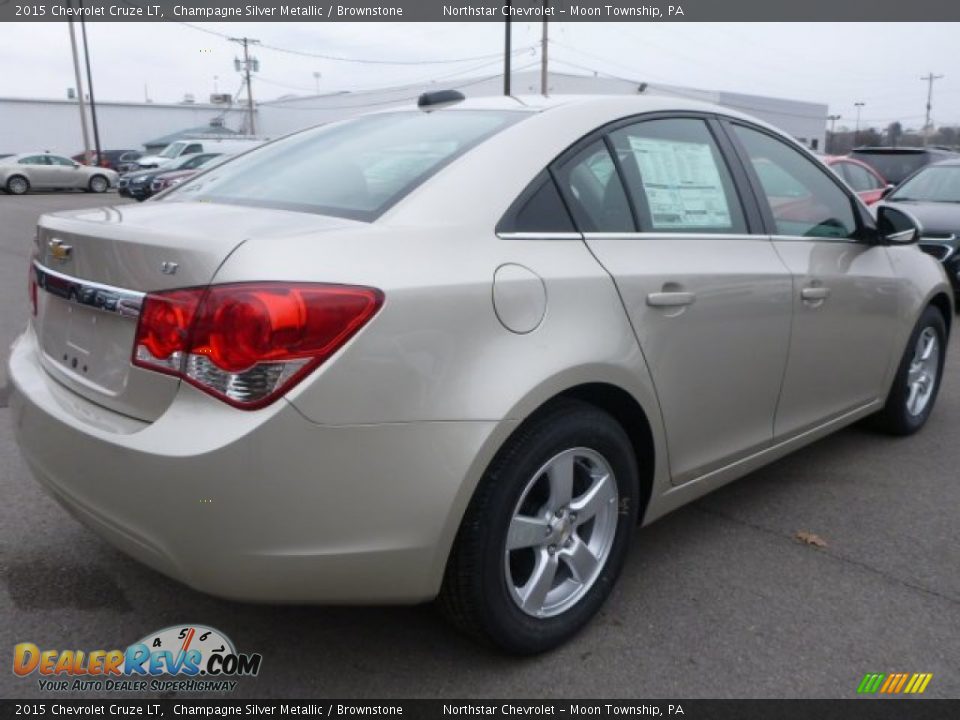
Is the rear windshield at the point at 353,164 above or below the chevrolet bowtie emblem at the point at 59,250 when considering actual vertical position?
above

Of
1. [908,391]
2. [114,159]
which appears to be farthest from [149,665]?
[114,159]

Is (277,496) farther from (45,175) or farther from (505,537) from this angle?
(45,175)

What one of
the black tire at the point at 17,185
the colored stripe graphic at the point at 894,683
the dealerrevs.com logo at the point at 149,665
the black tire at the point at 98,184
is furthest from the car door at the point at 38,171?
the colored stripe graphic at the point at 894,683

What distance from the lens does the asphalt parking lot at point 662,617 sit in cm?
233

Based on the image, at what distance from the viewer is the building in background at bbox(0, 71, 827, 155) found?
5356 cm

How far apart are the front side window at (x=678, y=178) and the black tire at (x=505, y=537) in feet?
2.43

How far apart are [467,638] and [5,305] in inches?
287

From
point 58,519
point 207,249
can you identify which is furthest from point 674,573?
point 58,519

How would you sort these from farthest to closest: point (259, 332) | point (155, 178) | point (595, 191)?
1. point (155, 178)
2. point (595, 191)
3. point (259, 332)

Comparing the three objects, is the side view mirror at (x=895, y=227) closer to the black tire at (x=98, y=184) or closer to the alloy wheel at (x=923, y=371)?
the alloy wheel at (x=923, y=371)

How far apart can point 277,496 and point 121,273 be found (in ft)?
2.36

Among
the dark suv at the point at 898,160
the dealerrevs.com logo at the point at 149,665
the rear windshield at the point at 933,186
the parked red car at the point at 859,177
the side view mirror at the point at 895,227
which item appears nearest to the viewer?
the dealerrevs.com logo at the point at 149,665

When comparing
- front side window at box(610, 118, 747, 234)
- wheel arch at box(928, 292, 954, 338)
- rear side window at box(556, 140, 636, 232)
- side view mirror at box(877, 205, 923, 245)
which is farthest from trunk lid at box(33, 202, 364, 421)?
wheel arch at box(928, 292, 954, 338)

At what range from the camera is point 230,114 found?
213ft
